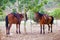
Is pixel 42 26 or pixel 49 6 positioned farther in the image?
pixel 49 6

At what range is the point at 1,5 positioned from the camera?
10.3 meters

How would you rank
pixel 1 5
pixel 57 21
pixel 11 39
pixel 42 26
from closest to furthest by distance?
pixel 11 39, pixel 1 5, pixel 42 26, pixel 57 21

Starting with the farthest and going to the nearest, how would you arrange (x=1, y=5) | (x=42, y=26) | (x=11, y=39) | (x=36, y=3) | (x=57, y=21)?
(x=57, y=21) < (x=42, y=26) < (x=36, y=3) < (x=1, y=5) < (x=11, y=39)

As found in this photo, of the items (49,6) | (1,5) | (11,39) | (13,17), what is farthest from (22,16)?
(49,6)

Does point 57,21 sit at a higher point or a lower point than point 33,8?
lower

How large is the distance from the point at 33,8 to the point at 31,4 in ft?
0.90

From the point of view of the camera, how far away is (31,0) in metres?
11.0

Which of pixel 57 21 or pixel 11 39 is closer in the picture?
pixel 11 39

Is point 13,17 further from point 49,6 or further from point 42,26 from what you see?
point 49,6

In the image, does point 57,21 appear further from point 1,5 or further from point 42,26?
point 1,5

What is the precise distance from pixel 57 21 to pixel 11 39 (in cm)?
825

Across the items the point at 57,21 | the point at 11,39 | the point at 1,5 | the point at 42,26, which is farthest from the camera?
the point at 57,21

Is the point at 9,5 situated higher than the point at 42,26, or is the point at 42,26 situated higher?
the point at 9,5

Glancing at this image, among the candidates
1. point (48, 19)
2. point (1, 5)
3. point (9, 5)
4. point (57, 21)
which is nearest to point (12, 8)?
point (9, 5)
